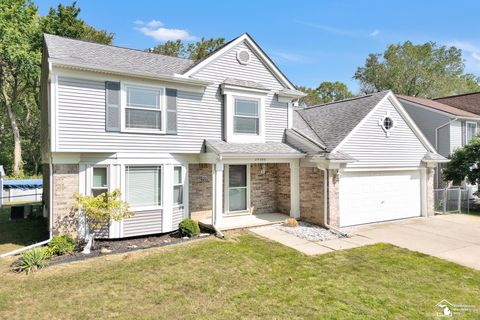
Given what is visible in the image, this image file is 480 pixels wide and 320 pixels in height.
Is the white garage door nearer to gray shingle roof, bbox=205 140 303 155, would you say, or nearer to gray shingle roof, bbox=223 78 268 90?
gray shingle roof, bbox=205 140 303 155

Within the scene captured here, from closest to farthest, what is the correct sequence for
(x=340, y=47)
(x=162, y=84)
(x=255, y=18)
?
(x=162, y=84) < (x=255, y=18) < (x=340, y=47)

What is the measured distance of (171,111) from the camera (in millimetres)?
10609

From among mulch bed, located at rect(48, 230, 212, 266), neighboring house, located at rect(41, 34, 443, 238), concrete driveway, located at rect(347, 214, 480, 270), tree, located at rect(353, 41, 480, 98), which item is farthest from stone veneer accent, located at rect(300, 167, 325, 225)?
tree, located at rect(353, 41, 480, 98)

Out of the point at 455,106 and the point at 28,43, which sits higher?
the point at 28,43

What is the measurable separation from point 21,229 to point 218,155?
8971 mm

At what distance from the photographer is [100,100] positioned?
374 inches

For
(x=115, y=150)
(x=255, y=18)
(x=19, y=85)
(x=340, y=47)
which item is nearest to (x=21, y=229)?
(x=115, y=150)

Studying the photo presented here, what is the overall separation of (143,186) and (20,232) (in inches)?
229

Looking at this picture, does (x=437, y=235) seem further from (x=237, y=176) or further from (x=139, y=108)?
(x=139, y=108)

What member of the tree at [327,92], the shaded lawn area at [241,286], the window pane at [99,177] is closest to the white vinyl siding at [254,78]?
the window pane at [99,177]

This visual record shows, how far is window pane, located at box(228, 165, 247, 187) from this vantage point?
511 inches

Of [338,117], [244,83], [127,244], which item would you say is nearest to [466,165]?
[338,117]

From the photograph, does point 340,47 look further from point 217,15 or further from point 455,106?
point 455,106

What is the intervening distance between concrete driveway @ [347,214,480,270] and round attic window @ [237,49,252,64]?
8.36 meters
